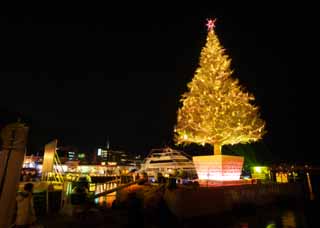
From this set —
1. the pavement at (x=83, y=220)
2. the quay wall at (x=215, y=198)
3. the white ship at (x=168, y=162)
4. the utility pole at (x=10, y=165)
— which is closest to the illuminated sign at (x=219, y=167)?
the quay wall at (x=215, y=198)

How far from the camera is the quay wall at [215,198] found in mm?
9969

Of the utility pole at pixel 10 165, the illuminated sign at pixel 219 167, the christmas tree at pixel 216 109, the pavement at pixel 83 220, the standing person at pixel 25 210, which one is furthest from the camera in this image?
the christmas tree at pixel 216 109

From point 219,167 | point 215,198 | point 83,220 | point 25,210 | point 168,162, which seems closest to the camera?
point 25,210

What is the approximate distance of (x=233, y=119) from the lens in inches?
567

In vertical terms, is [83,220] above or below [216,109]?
below

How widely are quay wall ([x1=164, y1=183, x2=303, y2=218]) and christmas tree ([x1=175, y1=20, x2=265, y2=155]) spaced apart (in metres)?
3.41

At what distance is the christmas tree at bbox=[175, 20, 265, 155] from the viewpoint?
14.4 meters

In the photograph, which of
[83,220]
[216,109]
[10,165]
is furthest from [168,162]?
[10,165]

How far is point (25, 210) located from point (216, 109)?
36.9 ft

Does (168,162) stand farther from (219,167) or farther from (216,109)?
(219,167)

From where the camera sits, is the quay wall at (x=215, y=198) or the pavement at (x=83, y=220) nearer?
the pavement at (x=83, y=220)

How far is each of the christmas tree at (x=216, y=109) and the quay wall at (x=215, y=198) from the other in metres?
3.41

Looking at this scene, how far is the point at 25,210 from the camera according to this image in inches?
274

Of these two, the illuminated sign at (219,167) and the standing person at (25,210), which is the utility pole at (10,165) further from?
the illuminated sign at (219,167)
